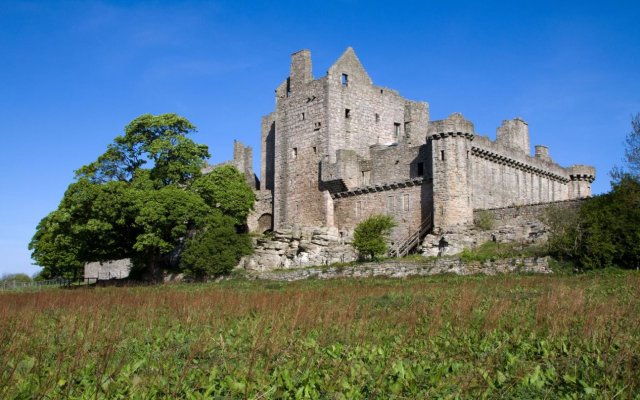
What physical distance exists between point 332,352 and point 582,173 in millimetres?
44986

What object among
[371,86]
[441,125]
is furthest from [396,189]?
[371,86]

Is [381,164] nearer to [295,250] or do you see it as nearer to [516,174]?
[295,250]

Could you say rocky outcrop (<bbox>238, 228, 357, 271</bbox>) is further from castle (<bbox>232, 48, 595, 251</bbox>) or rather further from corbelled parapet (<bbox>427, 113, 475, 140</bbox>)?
corbelled parapet (<bbox>427, 113, 475, 140</bbox>)

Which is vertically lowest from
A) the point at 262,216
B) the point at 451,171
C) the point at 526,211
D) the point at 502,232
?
the point at 502,232

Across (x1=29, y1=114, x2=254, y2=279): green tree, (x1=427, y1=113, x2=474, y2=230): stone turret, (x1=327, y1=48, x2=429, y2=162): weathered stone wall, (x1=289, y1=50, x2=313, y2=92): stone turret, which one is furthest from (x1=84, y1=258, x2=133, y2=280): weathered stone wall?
(x1=427, y1=113, x2=474, y2=230): stone turret

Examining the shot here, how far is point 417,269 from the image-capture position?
32781 mm

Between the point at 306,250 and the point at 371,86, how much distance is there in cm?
1468

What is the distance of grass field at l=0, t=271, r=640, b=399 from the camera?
26.3ft

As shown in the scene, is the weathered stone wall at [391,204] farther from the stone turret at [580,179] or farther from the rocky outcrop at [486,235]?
the stone turret at [580,179]

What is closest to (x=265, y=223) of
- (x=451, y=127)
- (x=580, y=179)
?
(x=451, y=127)

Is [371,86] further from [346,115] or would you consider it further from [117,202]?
[117,202]

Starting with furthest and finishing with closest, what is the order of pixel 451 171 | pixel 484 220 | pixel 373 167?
pixel 373 167 → pixel 451 171 → pixel 484 220

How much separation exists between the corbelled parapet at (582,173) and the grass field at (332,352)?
35443 mm

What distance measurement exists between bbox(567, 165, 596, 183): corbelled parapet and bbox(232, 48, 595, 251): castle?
0.25 feet
